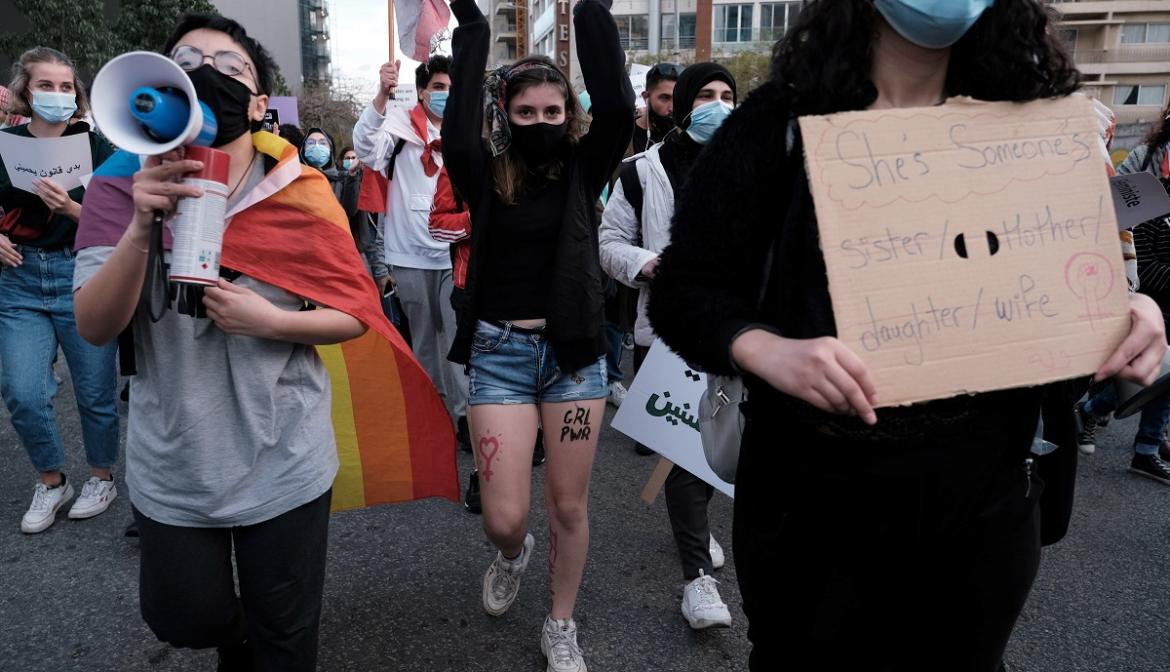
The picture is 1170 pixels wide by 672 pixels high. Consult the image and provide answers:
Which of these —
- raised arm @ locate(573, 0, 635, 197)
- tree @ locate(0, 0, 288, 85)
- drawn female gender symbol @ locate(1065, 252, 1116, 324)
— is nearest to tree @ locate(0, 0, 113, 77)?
tree @ locate(0, 0, 288, 85)

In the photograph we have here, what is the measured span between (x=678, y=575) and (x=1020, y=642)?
1291mm

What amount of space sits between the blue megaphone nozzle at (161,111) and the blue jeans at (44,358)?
2.52 m

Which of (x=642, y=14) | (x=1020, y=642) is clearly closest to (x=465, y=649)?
(x=1020, y=642)

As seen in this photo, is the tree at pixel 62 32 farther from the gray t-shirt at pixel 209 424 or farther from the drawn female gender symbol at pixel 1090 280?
the drawn female gender symbol at pixel 1090 280

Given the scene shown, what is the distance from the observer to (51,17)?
23.2 metres

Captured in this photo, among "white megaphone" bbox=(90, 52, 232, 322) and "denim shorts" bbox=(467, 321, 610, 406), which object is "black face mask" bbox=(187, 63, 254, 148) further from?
"denim shorts" bbox=(467, 321, 610, 406)

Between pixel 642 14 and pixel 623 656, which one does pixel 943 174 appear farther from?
pixel 642 14

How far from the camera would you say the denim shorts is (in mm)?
2576

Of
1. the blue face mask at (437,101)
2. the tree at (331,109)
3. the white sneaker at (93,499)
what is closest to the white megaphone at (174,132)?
the white sneaker at (93,499)

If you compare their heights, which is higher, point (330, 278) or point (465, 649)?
point (330, 278)

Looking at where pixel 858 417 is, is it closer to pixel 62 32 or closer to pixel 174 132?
pixel 174 132

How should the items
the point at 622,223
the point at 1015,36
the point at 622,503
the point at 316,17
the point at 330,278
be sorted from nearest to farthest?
the point at 1015,36 < the point at 330,278 < the point at 622,223 < the point at 622,503 < the point at 316,17

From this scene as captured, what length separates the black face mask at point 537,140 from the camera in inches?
104

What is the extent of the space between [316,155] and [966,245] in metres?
9.05
